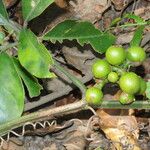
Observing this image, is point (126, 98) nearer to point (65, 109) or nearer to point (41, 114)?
point (65, 109)

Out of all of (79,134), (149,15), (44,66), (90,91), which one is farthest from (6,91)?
(149,15)

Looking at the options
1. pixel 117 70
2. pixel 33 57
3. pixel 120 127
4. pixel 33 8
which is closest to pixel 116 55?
pixel 117 70

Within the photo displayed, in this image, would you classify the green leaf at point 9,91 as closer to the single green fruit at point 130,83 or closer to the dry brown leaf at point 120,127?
the single green fruit at point 130,83

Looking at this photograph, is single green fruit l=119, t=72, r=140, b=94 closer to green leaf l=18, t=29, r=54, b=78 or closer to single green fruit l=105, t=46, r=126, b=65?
single green fruit l=105, t=46, r=126, b=65

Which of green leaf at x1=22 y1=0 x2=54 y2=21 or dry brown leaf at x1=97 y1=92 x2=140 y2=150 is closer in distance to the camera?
green leaf at x1=22 y1=0 x2=54 y2=21

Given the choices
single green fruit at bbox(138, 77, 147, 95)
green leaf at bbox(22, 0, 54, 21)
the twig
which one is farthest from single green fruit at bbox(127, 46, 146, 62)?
the twig

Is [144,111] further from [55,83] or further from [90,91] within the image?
[90,91]
